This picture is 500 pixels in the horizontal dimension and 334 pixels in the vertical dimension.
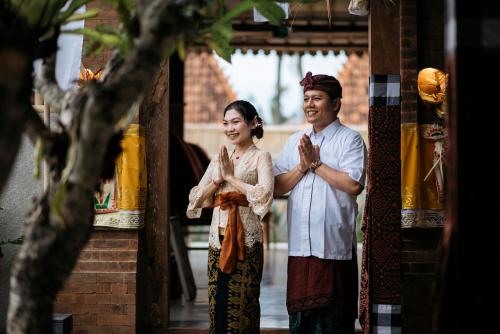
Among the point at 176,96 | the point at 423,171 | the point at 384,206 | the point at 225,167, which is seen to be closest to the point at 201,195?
the point at 225,167

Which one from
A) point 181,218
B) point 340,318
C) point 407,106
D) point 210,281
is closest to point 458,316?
point 340,318

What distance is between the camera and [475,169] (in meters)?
2.40

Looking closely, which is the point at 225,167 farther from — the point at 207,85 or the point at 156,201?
the point at 207,85

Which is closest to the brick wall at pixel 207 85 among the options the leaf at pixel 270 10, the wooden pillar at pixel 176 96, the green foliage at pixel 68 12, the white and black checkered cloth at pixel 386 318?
the wooden pillar at pixel 176 96

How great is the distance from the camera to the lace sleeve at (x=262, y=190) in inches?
180

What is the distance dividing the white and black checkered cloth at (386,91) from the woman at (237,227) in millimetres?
693

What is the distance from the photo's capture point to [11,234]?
17.6 ft

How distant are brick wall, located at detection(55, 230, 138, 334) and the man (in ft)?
3.98

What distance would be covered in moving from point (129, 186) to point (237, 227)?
1.07m

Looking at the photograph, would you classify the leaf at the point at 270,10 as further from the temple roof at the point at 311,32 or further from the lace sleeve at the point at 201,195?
the temple roof at the point at 311,32

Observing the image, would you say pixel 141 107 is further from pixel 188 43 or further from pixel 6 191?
pixel 188 43

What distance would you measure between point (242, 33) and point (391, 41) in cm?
358

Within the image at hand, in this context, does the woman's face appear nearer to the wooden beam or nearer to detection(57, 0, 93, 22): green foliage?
the wooden beam

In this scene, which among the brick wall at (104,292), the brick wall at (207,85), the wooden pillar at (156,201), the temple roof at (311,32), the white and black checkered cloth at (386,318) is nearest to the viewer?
the white and black checkered cloth at (386,318)
